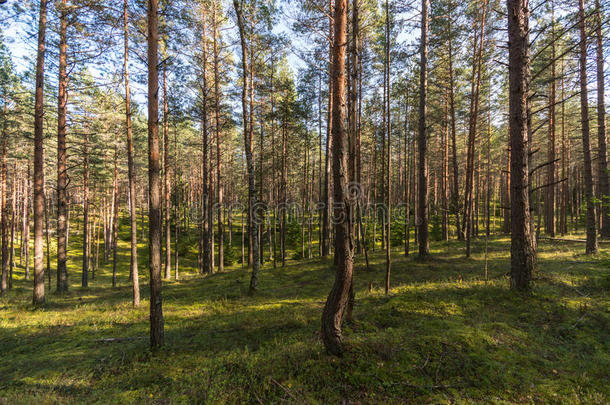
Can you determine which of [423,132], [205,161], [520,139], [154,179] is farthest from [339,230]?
[205,161]

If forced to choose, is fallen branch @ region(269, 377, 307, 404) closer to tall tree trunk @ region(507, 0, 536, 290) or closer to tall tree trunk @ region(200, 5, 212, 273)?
tall tree trunk @ region(507, 0, 536, 290)

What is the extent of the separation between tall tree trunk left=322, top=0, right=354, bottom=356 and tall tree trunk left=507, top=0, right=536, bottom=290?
5483 mm

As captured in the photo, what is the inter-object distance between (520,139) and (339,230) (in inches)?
241

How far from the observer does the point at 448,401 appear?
3535mm

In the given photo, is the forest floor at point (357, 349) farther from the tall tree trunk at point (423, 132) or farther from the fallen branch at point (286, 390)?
the tall tree trunk at point (423, 132)

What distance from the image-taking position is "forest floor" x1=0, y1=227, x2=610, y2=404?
12.7 feet

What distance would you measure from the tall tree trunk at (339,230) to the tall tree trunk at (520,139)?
5483mm

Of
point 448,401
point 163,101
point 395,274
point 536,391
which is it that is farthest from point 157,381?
point 163,101

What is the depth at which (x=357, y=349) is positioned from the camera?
15.2ft

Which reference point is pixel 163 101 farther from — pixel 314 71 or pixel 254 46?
pixel 314 71

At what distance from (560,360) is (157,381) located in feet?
25.2

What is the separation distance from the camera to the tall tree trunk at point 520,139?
648 cm

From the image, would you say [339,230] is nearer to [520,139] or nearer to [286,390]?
[286,390]

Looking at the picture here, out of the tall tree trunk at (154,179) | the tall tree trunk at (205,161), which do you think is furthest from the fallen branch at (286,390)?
the tall tree trunk at (205,161)
